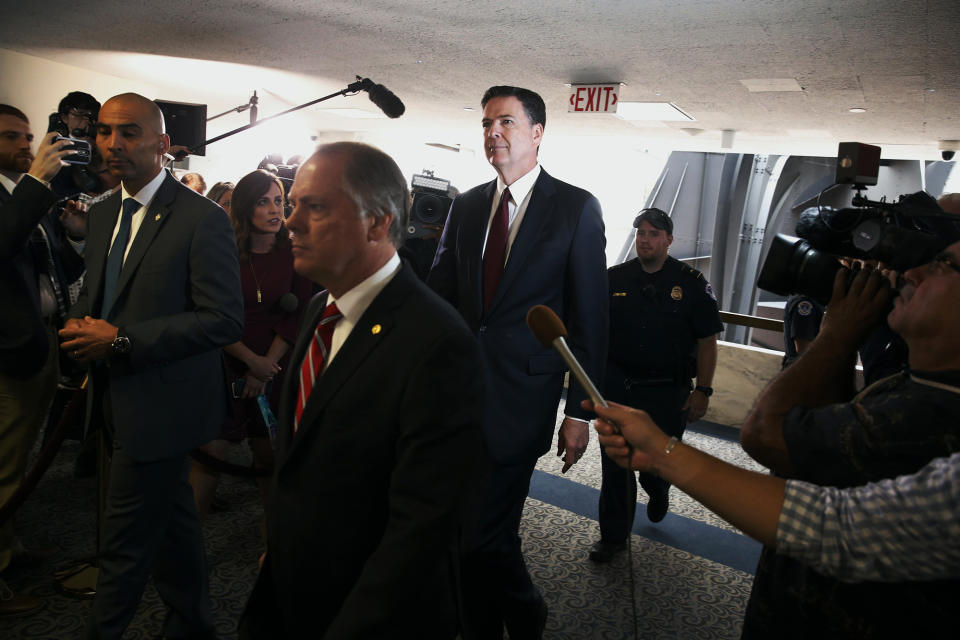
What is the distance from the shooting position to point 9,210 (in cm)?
211

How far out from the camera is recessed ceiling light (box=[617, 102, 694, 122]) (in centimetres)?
709

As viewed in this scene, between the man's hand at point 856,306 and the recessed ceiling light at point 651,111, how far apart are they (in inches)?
243

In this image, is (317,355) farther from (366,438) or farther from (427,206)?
(427,206)

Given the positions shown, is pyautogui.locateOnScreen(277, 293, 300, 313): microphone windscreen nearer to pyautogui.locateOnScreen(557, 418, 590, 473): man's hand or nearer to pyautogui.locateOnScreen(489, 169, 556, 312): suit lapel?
pyautogui.locateOnScreen(489, 169, 556, 312): suit lapel

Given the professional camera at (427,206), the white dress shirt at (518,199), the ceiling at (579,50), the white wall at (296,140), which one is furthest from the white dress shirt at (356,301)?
the white wall at (296,140)

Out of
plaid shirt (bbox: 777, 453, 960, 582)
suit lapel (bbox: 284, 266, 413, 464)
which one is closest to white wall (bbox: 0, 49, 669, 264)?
suit lapel (bbox: 284, 266, 413, 464)

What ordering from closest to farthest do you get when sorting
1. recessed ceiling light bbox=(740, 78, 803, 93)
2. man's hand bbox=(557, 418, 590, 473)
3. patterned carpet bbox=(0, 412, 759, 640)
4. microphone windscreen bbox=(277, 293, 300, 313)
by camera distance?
man's hand bbox=(557, 418, 590, 473)
patterned carpet bbox=(0, 412, 759, 640)
microphone windscreen bbox=(277, 293, 300, 313)
recessed ceiling light bbox=(740, 78, 803, 93)

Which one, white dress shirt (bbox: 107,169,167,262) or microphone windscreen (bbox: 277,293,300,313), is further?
microphone windscreen (bbox: 277,293,300,313)

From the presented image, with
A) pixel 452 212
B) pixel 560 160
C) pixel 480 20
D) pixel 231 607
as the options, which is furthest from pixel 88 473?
pixel 560 160

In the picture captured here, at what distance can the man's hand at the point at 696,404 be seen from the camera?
11.1ft

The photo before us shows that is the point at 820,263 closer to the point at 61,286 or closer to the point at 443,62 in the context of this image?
the point at 61,286

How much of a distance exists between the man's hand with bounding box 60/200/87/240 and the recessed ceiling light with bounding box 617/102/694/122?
5600 millimetres

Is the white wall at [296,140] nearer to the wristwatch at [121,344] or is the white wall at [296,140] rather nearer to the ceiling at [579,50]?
the ceiling at [579,50]

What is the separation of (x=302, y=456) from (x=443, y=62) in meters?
5.42
